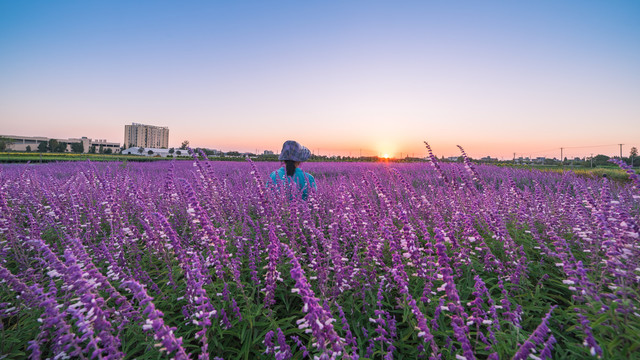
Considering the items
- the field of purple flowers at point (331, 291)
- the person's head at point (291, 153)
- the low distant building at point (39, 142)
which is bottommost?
the field of purple flowers at point (331, 291)

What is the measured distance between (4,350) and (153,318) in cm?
207

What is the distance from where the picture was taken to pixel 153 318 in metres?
1.28

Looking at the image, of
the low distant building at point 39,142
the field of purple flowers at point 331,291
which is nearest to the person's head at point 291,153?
the field of purple flowers at point 331,291

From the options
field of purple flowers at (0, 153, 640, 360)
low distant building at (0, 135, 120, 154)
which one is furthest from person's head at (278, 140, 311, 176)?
low distant building at (0, 135, 120, 154)

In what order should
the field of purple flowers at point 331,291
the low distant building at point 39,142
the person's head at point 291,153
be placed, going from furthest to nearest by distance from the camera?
the low distant building at point 39,142
the person's head at point 291,153
the field of purple flowers at point 331,291

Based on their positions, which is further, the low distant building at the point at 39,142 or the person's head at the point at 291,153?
the low distant building at the point at 39,142

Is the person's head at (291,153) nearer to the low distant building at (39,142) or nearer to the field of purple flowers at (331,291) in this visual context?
the field of purple flowers at (331,291)

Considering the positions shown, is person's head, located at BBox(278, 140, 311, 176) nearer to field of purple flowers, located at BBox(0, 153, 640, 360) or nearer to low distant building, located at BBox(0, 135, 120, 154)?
field of purple flowers, located at BBox(0, 153, 640, 360)

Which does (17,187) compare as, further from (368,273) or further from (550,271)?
(550,271)

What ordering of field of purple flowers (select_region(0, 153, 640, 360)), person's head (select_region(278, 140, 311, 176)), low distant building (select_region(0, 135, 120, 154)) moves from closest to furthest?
field of purple flowers (select_region(0, 153, 640, 360)) → person's head (select_region(278, 140, 311, 176)) → low distant building (select_region(0, 135, 120, 154))

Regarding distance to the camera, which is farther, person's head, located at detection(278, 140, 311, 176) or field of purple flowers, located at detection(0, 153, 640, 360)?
person's head, located at detection(278, 140, 311, 176)

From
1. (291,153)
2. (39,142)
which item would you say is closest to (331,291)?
(291,153)

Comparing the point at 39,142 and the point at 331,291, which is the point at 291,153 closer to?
the point at 331,291

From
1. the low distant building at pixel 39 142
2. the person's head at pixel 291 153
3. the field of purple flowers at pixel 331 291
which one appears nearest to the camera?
the field of purple flowers at pixel 331 291
